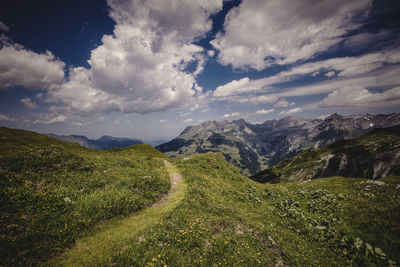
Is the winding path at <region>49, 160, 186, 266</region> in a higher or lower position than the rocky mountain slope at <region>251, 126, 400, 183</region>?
higher

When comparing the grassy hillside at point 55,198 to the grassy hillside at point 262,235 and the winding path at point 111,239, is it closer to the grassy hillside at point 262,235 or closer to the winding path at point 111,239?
the winding path at point 111,239

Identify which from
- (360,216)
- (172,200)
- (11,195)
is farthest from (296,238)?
(11,195)

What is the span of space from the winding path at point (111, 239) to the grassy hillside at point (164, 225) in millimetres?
61

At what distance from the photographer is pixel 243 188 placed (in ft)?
78.8

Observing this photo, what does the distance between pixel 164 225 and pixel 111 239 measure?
345cm

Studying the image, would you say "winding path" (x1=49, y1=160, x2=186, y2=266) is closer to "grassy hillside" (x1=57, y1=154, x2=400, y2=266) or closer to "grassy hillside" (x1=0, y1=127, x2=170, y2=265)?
"grassy hillside" (x1=57, y1=154, x2=400, y2=266)

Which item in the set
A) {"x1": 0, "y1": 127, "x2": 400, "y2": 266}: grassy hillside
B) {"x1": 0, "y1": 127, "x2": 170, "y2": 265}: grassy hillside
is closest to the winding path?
{"x1": 0, "y1": 127, "x2": 400, "y2": 266}: grassy hillside

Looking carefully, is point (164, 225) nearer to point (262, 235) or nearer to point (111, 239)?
point (111, 239)

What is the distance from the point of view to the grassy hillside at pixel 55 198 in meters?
8.28

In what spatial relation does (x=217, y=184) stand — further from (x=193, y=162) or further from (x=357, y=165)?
(x=357, y=165)

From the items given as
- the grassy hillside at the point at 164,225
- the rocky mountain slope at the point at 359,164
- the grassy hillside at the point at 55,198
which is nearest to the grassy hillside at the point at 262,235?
the grassy hillside at the point at 164,225

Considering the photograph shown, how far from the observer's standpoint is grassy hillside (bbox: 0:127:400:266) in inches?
340

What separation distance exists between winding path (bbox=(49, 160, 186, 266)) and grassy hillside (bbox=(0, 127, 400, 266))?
0.06 metres

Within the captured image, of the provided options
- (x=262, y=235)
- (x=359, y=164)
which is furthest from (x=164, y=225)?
(x=359, y=164)
